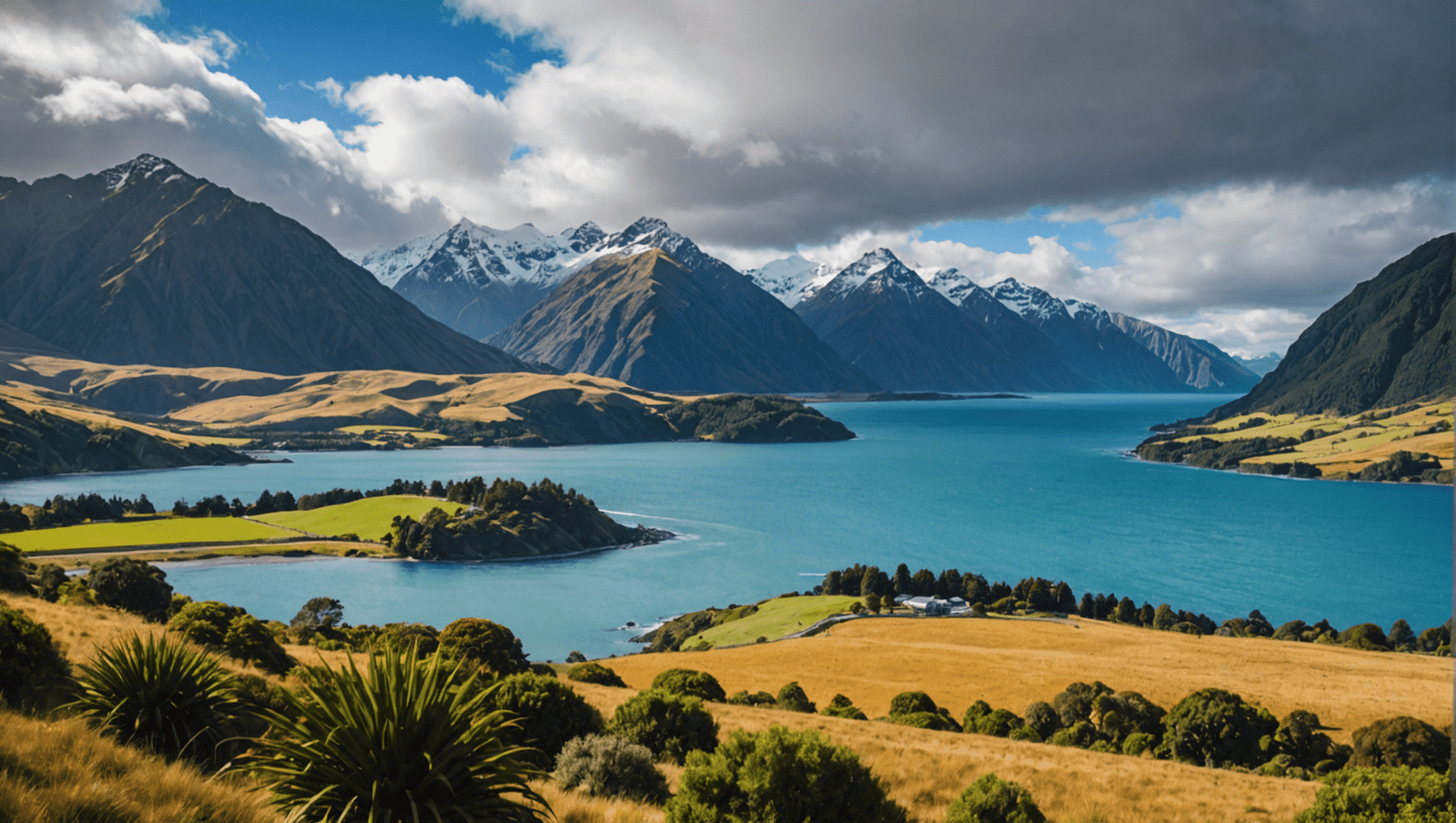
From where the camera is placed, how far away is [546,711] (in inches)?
762

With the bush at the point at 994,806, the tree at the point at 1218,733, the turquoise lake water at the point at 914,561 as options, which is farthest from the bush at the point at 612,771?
the turquoise lake water at the point at 914,561

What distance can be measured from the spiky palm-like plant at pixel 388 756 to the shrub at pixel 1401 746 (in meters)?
42.3

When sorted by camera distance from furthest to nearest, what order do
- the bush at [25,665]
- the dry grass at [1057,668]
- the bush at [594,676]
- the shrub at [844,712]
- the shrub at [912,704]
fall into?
1. the dry grass at [1057,668]
2. the bush at [594,676]
3. the shrub at [912,704]
4. the shrub at [844,712]
5. the bush at [25,665]

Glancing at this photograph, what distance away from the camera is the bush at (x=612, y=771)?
13891 millimetres

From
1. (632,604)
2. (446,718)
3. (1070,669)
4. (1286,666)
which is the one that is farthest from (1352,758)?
(632,604)

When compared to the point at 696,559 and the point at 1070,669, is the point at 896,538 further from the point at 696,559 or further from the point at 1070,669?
the point at 1070,669

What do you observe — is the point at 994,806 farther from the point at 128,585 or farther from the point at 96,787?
the point at 128,585

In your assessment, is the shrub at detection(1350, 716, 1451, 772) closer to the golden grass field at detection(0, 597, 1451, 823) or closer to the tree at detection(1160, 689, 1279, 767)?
the tree at detection(1160, 689, 1279, 767)

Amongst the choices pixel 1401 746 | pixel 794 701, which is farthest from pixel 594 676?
pixel 1401 746

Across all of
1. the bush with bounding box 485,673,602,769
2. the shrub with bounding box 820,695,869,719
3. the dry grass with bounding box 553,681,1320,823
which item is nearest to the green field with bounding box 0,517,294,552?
the shrub with bounding box 820,695,869,719

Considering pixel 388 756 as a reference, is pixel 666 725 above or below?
below

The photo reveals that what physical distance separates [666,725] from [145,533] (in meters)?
141

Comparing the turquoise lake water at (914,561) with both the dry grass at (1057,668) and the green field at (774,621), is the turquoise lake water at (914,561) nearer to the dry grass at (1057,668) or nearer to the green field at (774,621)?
the green field at (774,621)

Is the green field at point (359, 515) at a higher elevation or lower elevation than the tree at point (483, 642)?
lower
